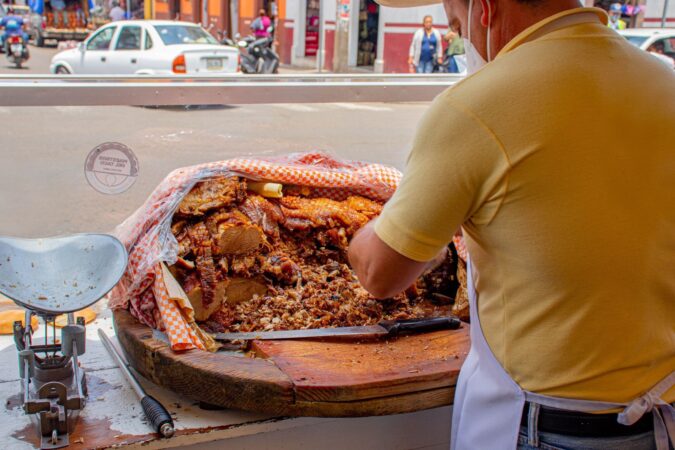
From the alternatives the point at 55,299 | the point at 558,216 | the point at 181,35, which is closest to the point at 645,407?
the point at 558,216

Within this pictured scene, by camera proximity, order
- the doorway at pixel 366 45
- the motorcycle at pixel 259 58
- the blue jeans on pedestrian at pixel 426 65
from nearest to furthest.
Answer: the blue jeans on pedestrian at pixel 426 65, the motorcycle at pixel 259 58, the doorway at pixel 366 45

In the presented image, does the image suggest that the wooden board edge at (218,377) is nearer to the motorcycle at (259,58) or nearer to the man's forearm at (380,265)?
the man's forearm at (380,265)

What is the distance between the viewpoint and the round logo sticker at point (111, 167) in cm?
221

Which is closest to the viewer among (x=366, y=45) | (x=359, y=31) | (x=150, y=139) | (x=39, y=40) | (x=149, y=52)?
(x=150, y=139)

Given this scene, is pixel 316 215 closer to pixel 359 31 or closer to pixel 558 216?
pixel 558 216

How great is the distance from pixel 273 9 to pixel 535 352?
76.2ft

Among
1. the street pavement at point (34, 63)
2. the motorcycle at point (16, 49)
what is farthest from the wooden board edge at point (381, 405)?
the motorcycle at point (16, 49)

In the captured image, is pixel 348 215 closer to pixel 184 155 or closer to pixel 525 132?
pixel 184 155

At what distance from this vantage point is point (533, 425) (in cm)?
134

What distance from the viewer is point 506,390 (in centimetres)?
137

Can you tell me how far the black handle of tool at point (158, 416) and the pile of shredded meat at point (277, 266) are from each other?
0.31 meters

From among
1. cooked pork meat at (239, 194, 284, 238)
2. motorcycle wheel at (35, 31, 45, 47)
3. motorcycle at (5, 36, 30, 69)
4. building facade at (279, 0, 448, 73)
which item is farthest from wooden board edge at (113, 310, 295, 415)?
motorcycle wheel at (35, 31, 45, 47)

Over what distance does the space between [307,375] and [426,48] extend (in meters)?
13.1

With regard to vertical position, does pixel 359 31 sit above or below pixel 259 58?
above
